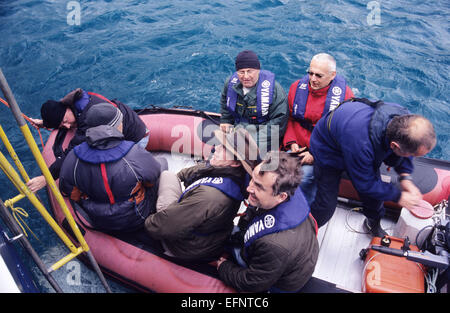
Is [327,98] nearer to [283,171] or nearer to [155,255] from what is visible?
[283,171]

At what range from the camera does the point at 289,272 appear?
1821mm

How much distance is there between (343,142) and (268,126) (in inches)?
43.9

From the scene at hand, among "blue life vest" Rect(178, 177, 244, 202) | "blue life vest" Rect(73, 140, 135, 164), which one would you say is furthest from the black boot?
"blue life vest" Rect(73, 140, 135, 164)

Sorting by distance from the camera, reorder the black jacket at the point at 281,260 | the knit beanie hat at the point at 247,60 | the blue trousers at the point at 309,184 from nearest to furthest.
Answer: the black jacket at the point at 281,260 → the blue trousers at the point at 309,184 → the knit beanie hat at the point at 247,60

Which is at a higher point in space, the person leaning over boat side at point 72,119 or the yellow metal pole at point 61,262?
the person leaning over boat side at point 72,119

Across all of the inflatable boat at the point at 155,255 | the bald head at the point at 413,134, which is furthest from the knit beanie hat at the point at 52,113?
the bald head at the point at 413,134

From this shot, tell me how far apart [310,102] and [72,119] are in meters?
2.41

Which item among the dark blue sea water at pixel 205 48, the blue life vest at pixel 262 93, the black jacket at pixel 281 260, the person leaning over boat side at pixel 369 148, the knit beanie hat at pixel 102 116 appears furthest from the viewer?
the dark blue sea water at pixel 205 48

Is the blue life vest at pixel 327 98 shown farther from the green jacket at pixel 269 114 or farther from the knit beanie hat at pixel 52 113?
the knit beanie hat at pixel 52 113

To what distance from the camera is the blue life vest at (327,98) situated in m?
2.83

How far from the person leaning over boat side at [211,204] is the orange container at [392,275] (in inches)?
41.7

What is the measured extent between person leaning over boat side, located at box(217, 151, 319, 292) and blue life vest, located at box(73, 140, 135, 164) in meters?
0.98
